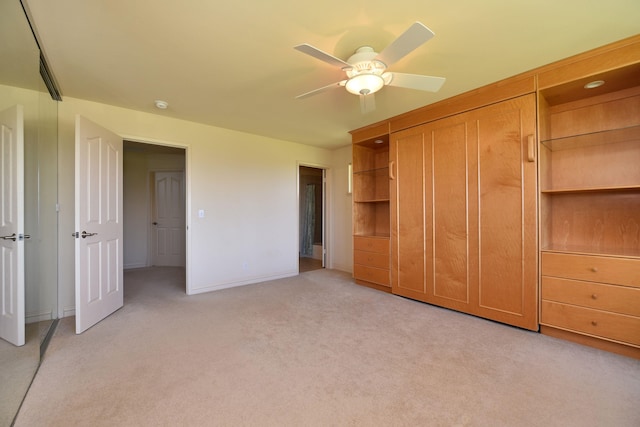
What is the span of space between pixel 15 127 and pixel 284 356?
98.1 inches

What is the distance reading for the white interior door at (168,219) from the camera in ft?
19.2

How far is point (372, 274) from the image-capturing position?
12.7 ft

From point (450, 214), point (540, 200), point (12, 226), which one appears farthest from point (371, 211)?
point (12, 226)

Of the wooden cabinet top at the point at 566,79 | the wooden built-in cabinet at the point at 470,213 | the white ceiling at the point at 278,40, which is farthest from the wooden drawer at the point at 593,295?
the white ceiling at the point at 278,40

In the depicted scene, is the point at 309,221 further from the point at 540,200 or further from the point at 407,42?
the point at 407,42

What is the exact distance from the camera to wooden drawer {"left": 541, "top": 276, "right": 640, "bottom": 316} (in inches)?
79.0

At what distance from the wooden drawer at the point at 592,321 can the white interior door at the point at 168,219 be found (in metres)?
6.18

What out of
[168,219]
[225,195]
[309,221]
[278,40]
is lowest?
[309,221]

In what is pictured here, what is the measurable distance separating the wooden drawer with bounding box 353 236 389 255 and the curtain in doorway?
2.85 meters

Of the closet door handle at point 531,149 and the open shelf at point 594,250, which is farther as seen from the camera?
the closet door handle at point 531,149

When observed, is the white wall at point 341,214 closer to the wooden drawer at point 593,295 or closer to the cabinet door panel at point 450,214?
the cabinet door panel at point 450,214

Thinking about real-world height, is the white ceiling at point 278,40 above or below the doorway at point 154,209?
above

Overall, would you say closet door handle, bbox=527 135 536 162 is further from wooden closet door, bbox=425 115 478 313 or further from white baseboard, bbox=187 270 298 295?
white baseboard, bbox=187 270 298 295

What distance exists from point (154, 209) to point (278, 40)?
5.35m
